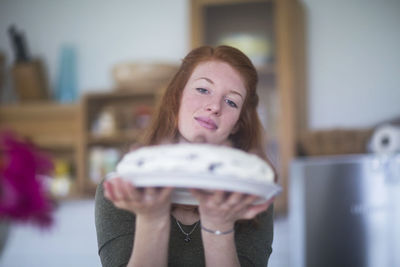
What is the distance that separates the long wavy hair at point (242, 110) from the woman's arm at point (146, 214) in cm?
17

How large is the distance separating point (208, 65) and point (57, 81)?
1880 mm

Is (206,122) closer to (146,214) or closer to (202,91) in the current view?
(202,91)

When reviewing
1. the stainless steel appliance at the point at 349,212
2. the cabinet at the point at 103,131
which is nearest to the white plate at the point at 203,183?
the stainless steel appliance at the point at 349,212

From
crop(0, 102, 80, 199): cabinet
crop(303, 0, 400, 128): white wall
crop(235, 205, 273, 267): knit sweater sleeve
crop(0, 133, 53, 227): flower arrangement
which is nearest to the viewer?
crop(0, 133, 53, 227): flower arrangement

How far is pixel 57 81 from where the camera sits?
7.36ft

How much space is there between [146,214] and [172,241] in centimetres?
24

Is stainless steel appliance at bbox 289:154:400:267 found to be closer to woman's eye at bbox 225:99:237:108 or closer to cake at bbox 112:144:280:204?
woman's eye at bbox 225:99:237:108

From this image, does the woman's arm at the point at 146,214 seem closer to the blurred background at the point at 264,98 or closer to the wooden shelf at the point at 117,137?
the blurred background at the point at 264,98

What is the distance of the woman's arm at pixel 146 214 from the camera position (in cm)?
37

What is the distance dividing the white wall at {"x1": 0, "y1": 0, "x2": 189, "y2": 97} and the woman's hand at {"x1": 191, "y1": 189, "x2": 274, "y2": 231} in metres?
1.81

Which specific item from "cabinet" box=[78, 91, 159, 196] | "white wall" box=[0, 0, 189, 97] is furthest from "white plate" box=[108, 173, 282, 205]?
"white wall" box=[0, 0, 189, 97]

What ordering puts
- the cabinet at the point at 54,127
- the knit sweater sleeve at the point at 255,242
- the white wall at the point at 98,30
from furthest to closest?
the white wall at the point at 98,30 → the cabinet at the point at 54,127 → the knit sweater sleeve at the point at 255,242

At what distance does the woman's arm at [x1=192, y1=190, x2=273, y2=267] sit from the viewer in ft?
1.26

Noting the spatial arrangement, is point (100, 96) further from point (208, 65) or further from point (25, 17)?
point (208, 65)
